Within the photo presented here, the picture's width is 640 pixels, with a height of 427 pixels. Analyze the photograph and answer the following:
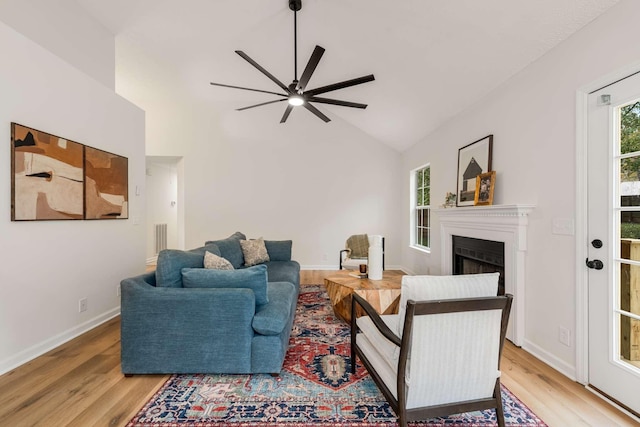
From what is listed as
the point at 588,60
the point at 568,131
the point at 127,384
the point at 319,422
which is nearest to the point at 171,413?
the point at 127,384

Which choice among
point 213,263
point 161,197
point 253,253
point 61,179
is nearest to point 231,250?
point 253,253

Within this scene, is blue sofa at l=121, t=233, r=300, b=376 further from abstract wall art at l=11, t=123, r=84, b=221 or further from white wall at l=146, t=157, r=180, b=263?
white wall at l=146, t=157, r=180, b=263

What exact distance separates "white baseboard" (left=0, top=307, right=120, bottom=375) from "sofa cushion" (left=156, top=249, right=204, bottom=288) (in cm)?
126

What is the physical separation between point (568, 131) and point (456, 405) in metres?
2.06

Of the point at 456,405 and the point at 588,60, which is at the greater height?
the point at 588,60

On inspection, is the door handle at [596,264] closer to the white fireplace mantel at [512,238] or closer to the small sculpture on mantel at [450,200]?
the white fireplace mantel at [512,238]

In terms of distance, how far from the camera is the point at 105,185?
3207 mm

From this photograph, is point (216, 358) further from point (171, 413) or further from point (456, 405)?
point (456, 405)

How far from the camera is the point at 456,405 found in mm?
1507

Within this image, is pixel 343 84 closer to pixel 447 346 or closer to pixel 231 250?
pixel 447 346

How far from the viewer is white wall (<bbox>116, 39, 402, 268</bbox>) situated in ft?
20.1

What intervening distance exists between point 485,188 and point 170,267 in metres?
3.11

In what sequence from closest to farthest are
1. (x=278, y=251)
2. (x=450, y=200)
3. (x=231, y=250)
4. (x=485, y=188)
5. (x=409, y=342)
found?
(x=409, y=342) → (x=485, y=188) → (x=231, y=250) → (x=450, y=200) → (x=278, y=251)

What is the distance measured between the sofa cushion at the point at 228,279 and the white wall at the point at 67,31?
220cm
